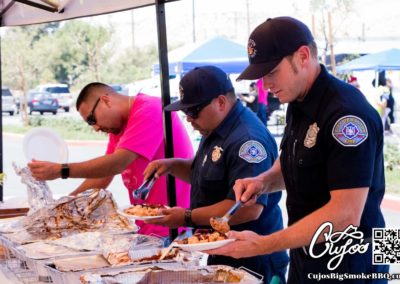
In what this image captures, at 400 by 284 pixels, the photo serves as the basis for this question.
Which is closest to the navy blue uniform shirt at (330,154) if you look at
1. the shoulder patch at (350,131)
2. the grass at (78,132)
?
the shoulder patch at (350,131)

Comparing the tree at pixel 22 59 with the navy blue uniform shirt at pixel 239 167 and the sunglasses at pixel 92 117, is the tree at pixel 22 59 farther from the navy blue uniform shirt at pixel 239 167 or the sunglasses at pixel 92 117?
the navy blue uniform shirt at pixel 239 167

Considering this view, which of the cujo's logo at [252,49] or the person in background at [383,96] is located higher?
the cujo's logo at [252,49]

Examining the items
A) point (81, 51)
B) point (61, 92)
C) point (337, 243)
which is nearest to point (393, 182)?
point (337, 243)

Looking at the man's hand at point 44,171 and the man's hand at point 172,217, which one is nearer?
the man's hand at point 172,217

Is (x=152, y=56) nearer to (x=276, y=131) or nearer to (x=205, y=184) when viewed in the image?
(x=276, y=131)

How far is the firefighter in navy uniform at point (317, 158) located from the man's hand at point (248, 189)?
13 cm

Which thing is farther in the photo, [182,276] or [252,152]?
[252,152]

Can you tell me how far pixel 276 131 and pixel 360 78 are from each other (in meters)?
2.16

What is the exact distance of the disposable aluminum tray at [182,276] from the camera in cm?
156

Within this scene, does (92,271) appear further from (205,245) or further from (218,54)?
(218,54)

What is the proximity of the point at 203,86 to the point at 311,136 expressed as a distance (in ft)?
2.18

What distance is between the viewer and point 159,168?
8.02 feet

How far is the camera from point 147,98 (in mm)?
2814

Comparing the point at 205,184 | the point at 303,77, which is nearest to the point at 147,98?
the point at 205,184
